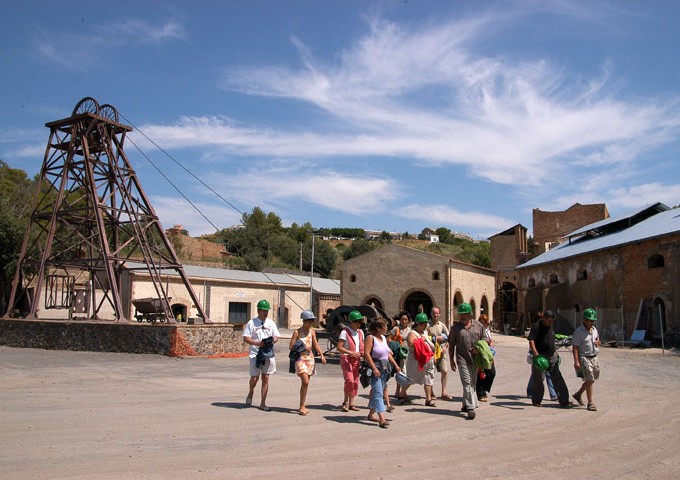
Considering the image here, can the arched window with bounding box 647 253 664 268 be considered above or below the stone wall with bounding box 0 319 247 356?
above

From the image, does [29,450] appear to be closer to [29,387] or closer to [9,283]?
[29,387]

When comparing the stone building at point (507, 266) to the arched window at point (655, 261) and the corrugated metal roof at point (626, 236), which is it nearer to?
the corrugated metal roof at point (626, 236)

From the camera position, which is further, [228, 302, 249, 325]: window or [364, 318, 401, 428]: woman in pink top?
[228, 302, 249, 325]: window

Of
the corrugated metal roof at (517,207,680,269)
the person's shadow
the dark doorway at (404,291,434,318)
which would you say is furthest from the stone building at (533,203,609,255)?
the person's shadow

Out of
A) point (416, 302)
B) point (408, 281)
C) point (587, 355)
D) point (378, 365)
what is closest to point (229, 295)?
point (408, 281)

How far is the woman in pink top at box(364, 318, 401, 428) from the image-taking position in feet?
26.5

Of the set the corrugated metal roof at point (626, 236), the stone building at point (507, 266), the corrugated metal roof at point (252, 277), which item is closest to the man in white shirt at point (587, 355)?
the corrugated metal roof at point (626, 236)

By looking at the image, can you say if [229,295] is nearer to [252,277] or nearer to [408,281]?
[252,277]

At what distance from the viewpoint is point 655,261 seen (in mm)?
28141

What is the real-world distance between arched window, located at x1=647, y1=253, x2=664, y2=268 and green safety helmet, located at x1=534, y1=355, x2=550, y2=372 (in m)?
21.5

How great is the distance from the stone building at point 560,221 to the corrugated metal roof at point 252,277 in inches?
846

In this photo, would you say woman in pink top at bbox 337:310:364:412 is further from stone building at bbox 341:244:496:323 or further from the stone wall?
stone building at bbox 341:244:496:323

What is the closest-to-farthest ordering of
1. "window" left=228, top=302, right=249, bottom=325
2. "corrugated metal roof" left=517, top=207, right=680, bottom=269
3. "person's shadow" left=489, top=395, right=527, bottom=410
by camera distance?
1. "person's shadow" left=489, top=395, right=527, bottom=410
2. "corrugated metal roof" left=517, top=207, right=680, bottom=269
3. "window" left=228, top=302, right=249, bottom=325

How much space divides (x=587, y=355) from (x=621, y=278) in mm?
22653
